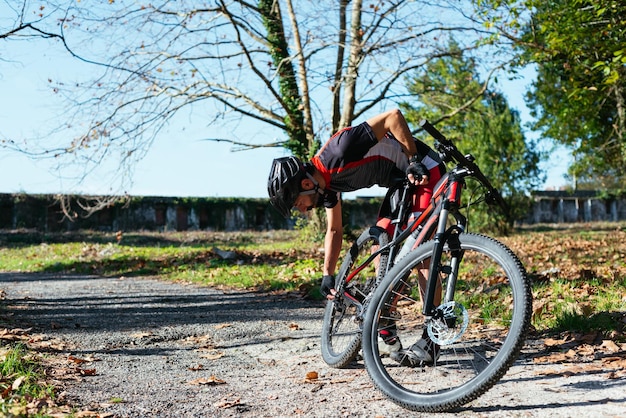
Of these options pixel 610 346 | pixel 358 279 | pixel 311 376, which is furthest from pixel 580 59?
pixel 311 376

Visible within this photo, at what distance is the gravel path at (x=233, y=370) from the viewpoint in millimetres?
3389

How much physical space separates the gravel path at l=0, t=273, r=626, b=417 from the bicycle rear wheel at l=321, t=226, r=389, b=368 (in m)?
0.14

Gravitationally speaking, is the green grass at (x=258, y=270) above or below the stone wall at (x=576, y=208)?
below

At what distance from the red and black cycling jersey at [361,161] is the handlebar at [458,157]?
16.5 inches

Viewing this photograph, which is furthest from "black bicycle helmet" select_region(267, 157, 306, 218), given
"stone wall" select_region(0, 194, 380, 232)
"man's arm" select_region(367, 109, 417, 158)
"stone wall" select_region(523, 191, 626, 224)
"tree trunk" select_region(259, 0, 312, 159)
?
"stone wall" select_region(523, 191, 626, 224)

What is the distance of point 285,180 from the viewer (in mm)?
4188

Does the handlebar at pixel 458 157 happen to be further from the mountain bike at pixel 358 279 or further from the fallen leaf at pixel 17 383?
the fallen leaf at pixel 17 383

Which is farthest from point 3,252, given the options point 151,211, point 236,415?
point 236,415

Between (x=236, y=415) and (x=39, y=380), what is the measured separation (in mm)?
1492

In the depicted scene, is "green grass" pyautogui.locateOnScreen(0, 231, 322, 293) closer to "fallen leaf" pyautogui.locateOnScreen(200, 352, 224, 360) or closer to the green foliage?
"fallen leaf" pyautogui.locateOnScreen(200, 352, 224, 360)

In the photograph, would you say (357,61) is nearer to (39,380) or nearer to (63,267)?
(63,267)

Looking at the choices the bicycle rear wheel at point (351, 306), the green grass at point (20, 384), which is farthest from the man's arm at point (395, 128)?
the green grass at point (20, 384)

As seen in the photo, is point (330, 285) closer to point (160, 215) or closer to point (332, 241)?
point (332, 241)

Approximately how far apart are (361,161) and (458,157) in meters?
0.88
